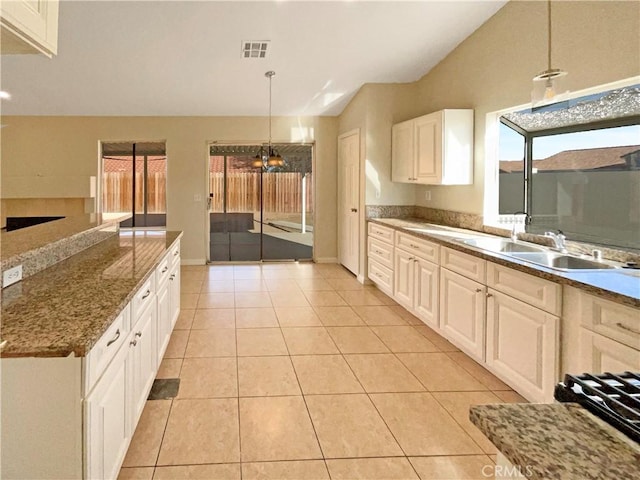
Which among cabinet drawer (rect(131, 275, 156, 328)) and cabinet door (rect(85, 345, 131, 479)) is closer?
cabinet door (rect(85, 345, 131, 479))

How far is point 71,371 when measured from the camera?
4.59 ft

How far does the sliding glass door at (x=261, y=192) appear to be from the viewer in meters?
8.24

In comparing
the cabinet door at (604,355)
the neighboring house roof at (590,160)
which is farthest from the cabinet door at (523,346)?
the neighboring house roof at (590,160)

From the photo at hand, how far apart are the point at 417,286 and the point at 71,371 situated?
3466 mm

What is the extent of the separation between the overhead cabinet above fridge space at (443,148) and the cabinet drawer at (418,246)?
2.34 feet

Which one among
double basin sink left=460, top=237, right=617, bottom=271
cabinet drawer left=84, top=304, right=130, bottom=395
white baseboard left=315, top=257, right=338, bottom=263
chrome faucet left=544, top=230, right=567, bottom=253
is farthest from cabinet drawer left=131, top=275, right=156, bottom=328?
white baseboard left=315, top=257, right=338, bottom=263

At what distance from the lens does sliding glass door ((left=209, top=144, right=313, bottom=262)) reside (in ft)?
27.0

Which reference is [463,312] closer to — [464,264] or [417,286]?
[464,264]

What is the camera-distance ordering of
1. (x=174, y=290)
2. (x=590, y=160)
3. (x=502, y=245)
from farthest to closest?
(x=174, y=290)
(x=502, y=245)
(x=590, y=160)

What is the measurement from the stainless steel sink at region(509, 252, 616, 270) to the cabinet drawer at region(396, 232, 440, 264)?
823 millimetres

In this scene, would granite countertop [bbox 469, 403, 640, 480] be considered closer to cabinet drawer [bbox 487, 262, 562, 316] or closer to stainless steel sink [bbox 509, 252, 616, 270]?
cabinet drawer [bbox 487, 262, 562, 316]

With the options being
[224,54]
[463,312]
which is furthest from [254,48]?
[463,312]

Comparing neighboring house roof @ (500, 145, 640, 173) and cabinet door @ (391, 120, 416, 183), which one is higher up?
cabinet door @ (391, 120, 416, 183)

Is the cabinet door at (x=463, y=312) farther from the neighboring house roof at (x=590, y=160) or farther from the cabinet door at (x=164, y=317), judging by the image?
the cabinet door at (x=164, y=317)
